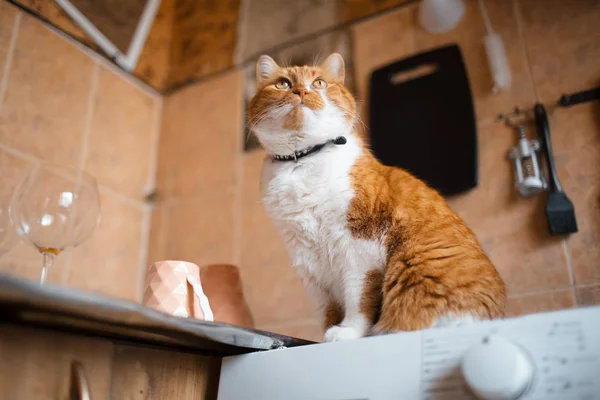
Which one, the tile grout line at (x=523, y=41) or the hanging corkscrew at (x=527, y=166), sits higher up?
the tile grout line at (x=523, y=41)

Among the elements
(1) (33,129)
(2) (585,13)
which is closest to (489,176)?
(2) (585,13)

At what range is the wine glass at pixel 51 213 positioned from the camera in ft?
4.01

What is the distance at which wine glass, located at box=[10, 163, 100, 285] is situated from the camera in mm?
1224

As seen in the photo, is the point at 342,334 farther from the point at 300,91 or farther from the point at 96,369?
the point at 300,91

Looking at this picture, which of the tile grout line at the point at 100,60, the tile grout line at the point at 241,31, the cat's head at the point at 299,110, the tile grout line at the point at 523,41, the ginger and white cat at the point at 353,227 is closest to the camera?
the ginger and white cat at the point at 353,227

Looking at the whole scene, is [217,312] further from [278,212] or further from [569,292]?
[569,292]

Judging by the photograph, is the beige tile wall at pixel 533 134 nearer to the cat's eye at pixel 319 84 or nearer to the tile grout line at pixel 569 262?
the tile grout line at pixel 569 262

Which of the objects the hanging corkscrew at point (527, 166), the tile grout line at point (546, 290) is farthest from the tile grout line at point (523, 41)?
the tile grout line at point (546, 290)

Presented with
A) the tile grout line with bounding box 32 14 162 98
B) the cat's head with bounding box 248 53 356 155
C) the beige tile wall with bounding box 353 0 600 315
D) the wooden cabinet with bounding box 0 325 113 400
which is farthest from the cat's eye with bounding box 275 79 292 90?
the tile grout line with bounding box 32 14 162 98

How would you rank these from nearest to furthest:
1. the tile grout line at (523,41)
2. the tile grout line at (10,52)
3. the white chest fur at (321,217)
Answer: the white chest fur at (321,217), the tile grout line at (523,41), the tile grout line at (10,52)

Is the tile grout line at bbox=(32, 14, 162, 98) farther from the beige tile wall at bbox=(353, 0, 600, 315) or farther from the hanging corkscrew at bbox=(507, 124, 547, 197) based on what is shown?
the hanging corkscrew at bbox=(507, 124, 547, 197)

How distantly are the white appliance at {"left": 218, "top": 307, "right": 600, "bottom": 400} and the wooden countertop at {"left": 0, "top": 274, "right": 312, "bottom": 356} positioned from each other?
0.17 ft

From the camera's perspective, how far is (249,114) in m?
1.30

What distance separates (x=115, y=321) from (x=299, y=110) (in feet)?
2.08
